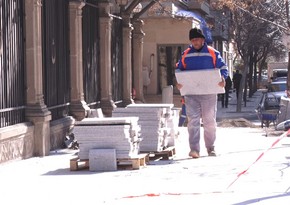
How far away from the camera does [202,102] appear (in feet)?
37.6

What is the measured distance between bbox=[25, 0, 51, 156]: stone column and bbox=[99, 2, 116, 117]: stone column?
5.89 metres

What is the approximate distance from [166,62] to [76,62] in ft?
55.6

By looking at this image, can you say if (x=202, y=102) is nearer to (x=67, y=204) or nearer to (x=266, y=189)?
(x=266, y=189)

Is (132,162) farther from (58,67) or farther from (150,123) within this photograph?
(58,67)

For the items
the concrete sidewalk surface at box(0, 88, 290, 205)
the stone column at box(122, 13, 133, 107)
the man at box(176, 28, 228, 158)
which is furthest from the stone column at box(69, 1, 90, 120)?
the stone column at box(122, 13, 133, 107)

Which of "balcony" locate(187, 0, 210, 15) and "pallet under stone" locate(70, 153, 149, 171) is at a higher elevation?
"balcony" locate(187, 0, 210, 15)

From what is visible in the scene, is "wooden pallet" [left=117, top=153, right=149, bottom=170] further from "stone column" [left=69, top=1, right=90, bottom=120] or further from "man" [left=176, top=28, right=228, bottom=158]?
"stone column" [left=69, top=1, right=90, bottom=120]

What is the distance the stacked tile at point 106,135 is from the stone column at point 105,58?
8.08m

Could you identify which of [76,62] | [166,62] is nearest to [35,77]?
[76,62]

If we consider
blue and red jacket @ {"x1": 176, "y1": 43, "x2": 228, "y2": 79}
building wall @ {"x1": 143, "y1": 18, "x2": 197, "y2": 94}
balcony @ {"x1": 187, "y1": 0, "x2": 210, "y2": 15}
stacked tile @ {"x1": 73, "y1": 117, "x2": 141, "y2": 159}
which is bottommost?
stacked tile @ {"x1": 73, "y1": 117, "x2": 141, "y2": 159}

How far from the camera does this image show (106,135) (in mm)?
10359

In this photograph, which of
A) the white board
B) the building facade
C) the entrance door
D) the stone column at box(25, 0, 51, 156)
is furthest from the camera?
the entrance door

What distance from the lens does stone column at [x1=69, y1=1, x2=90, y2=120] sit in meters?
15.4

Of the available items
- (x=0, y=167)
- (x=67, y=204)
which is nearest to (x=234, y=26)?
(x=0, y=167)
